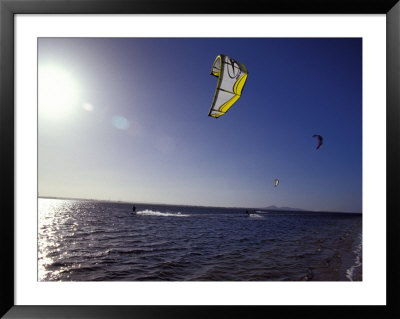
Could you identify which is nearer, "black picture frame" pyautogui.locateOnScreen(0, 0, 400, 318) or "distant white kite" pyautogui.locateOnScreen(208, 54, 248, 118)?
"black picture frame" pyautogui.locateOnScreen(0, 0, 400, 318)

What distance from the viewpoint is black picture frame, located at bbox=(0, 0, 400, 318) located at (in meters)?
1.71

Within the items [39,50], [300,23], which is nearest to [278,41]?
[300,23]

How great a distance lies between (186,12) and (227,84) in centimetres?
69

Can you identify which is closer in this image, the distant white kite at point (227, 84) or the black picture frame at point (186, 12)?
the black picture frame at point (186, 12)

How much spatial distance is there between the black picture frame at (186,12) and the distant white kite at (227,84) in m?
0.44

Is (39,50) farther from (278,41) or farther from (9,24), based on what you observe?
(278,41)

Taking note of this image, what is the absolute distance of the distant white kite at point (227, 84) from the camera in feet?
6.84

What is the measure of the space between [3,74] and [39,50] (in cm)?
36

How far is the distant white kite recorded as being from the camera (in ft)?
6.84

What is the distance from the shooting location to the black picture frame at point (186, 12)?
5.60 ft

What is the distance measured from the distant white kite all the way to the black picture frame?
1.44 ft

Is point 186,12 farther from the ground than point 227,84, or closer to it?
farther from the ground

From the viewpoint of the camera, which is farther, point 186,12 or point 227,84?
point 227,84

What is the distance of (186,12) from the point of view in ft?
5.79
